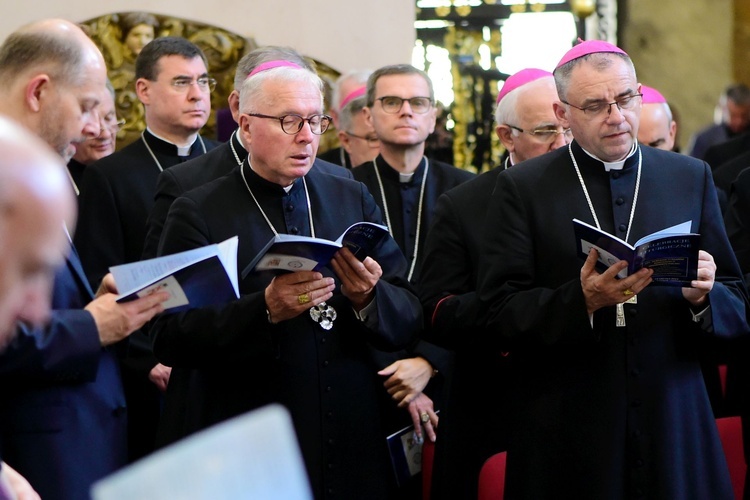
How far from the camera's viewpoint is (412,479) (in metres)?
4.62

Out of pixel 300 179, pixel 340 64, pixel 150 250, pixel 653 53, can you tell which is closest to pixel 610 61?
pixel 300 179

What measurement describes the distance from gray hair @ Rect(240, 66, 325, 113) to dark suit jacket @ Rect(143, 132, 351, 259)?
44 cm

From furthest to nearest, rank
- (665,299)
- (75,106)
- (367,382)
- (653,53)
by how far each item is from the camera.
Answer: (653,53)
(367,382)
(665,299)
(75,106)

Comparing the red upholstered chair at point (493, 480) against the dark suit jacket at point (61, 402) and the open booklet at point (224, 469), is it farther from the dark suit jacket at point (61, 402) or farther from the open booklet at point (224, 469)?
the open booklet at point (224, 469)

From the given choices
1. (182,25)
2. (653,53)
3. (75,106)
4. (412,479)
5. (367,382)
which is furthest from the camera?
(653,53)

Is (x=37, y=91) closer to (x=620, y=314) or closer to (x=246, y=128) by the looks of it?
(x=246, y=128)

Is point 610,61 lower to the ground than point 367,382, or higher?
higher

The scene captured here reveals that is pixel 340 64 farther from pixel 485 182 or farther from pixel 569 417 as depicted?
pixel 569 417

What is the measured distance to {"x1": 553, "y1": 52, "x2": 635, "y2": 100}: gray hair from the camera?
4000mm

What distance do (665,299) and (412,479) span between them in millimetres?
1318

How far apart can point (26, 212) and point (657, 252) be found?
232cm

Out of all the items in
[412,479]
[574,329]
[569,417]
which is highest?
[574,329]

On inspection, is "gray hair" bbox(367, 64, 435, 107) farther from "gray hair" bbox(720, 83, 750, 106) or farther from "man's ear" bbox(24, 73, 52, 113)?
"gray hair" bbox(720, 83, 750, 106)

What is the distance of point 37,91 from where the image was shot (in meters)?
3.55
